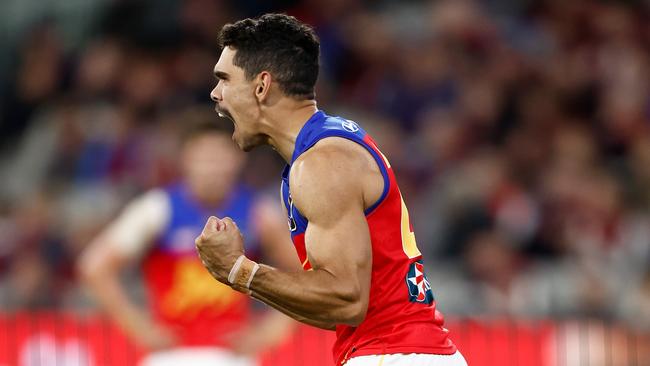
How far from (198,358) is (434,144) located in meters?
3.97

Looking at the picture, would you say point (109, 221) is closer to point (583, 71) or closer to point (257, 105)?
point (583, 71)

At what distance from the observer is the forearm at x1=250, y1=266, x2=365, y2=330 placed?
4145 mm

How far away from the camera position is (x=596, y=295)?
28.8ft

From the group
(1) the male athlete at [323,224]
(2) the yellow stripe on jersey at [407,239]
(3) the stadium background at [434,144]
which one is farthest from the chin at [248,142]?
(3) the stadium background at [434,144]

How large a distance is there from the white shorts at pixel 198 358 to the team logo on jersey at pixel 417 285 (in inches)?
101

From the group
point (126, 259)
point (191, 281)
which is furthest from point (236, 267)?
point (126, 259)

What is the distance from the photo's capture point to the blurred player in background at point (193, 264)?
6.92 m

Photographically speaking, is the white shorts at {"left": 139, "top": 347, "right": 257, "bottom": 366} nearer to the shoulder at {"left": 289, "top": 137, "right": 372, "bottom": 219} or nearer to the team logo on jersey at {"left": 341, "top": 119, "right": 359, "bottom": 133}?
the team logo on jersey at {"left": 341, "top": 119, "right": 359, "bottom": 133}

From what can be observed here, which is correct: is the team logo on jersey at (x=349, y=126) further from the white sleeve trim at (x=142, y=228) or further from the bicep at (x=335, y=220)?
the white sleeve trim at (x=142, y=228)

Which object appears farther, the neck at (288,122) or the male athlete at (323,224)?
the neck at (288,122)

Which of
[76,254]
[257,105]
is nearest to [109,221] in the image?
[76,254]

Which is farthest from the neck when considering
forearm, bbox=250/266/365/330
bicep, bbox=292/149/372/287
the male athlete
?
forearm, bbox=250/266/365/330

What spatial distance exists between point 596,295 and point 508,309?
0.62 metres

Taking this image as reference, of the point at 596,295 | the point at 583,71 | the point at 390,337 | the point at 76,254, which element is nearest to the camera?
the point at 390,337
